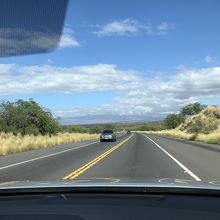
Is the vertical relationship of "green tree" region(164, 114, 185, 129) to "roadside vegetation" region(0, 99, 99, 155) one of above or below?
above

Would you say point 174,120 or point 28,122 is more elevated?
point 174,120

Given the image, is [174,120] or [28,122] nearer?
[28,122]

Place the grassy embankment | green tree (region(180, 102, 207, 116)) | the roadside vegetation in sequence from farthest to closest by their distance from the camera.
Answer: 1. green tree (region(180, 102, 207, 116))
2. the roadside vegetation
3. the grassy embankment

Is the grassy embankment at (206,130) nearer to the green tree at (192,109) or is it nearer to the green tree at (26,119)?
the green tree at (26,119)

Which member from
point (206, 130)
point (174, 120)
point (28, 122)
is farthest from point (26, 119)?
point (174, 120)

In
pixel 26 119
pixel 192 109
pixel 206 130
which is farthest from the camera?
pixel 192 109

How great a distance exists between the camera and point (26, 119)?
227 ft

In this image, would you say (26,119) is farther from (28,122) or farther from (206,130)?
(206,130)

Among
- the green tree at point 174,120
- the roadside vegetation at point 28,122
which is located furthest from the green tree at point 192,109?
the roadside vegetation at point 28,122

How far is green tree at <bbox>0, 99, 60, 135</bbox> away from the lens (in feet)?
218

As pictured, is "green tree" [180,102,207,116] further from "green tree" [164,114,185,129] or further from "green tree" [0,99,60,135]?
"green tree" [0,99,60,135]

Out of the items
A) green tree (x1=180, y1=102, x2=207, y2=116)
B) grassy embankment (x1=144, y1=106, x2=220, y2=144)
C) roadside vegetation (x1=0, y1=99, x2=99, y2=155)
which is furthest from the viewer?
green tree (x1=180, y1=102, x2=207, y2=116)

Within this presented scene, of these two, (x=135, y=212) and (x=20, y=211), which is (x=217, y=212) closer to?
(x=135, y=212)

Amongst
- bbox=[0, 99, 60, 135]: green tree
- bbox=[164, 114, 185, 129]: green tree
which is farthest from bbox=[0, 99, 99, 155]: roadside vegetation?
bbox=[164, 114, 185, 129]: green tree
